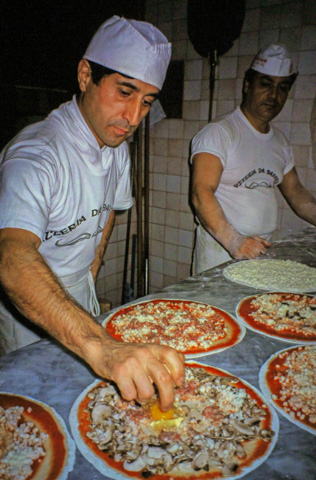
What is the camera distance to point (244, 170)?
291cm

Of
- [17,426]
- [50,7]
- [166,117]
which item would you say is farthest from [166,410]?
[166,117]

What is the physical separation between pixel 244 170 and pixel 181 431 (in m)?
2.36

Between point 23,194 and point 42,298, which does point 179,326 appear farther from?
point 23,194

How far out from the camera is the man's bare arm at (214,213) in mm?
2365

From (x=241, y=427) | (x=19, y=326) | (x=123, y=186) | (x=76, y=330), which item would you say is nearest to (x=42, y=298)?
(x=76, y=330)

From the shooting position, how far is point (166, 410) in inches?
34.6

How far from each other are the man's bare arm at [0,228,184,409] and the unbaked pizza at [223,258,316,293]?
3.69 ft

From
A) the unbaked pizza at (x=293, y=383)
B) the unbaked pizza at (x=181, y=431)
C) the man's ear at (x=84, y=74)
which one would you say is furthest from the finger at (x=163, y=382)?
the man's ear at (x=84, y=74)

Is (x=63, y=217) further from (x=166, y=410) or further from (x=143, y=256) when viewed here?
(x=143, y=256)

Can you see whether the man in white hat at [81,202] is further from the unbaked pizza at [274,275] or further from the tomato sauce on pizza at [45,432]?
the unbaked pizza at [274,275]

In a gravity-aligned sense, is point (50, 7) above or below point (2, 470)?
above

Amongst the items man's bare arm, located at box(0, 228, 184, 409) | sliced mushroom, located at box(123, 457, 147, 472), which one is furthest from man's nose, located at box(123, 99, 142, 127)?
sliced mushroom, located at box(123, 457, 147, 472)

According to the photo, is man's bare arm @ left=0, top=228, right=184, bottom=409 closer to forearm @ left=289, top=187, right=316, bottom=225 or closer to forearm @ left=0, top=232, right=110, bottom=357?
forearm @ left=0, top=232, right=110, bottom=357

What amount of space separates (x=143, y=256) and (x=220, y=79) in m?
2.26
